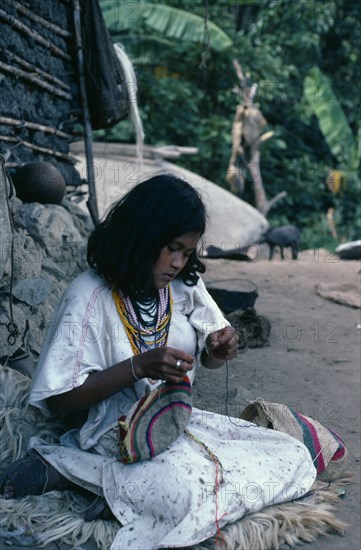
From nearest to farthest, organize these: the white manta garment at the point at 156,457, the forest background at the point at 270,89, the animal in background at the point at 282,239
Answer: the white manta garment at the point at 156,457
the animal in background at the point at 282,239
the forest background at the point at 270,89

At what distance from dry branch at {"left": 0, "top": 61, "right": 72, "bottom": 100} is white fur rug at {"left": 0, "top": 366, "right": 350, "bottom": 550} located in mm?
2640

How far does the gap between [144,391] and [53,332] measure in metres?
0.41

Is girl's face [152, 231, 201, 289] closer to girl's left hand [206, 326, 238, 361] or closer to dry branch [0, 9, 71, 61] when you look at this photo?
girl's left hand [206, 326, 238, 361]

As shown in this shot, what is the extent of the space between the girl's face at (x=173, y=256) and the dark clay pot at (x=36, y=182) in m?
2.32

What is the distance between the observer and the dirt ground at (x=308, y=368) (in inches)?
131

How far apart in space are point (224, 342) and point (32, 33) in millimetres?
3359

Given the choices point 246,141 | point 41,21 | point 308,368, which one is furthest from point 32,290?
point 246,141

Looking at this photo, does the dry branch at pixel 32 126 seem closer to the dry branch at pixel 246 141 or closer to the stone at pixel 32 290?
the stone at pixel 32 290

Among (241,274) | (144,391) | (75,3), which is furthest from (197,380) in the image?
(241,274)

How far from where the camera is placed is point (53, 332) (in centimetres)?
230

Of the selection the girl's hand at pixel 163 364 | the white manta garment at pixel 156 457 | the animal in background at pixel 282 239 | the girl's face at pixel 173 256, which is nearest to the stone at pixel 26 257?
the white manta garment at pixel 156 457

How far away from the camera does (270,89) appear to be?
43.8ft

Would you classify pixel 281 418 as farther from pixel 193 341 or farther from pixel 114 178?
pixel 114 178

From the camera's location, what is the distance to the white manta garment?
2105 millimetres
